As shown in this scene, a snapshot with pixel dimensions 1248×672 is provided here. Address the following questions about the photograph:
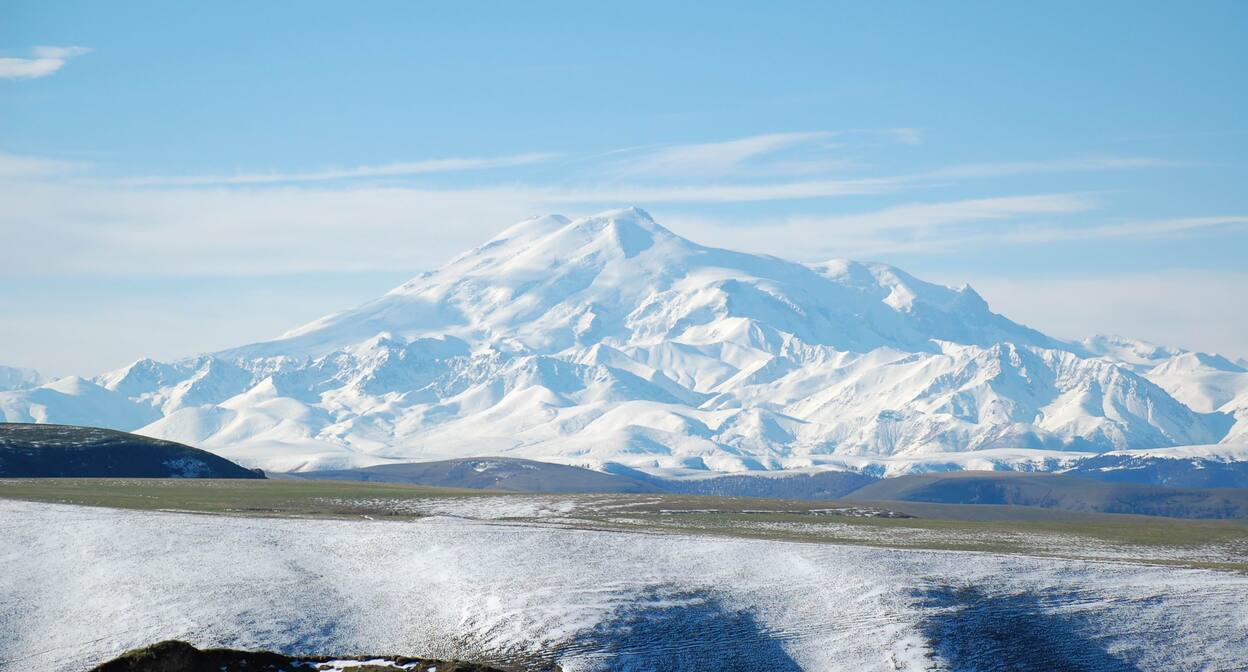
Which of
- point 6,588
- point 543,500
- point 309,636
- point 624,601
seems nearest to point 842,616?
point 624,601

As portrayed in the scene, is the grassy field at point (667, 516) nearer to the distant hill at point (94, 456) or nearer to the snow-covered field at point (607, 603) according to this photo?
the snow-covered field at point (607, 603)

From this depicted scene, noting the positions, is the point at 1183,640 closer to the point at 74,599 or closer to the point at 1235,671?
the point at 1235,671

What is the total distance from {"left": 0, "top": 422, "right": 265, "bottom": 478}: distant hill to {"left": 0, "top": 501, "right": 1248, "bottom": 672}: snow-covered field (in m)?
89.2

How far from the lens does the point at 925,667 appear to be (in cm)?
4809

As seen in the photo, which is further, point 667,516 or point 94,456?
point 94,456

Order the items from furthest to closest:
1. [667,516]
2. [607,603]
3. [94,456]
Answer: [94,456], [667,516], [607,603]

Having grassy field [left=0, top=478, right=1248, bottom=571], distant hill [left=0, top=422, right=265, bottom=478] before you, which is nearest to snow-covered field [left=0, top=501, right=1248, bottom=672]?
grassy field [left=0, top=478, right=1248, bottom=571]

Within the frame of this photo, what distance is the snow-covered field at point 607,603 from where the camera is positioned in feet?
159

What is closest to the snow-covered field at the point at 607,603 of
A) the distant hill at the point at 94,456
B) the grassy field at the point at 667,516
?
the grassy field at the point at 667,516

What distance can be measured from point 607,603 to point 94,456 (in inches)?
4798

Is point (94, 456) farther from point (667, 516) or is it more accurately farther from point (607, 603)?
point (607, 603)

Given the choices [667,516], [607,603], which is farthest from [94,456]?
[607,603]

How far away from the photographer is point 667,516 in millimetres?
102375

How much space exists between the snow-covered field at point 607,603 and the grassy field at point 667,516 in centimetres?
1464
